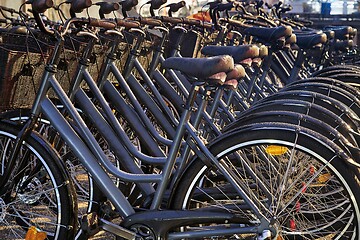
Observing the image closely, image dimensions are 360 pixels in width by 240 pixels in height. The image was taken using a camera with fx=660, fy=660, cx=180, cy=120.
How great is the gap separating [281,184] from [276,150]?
196 mm

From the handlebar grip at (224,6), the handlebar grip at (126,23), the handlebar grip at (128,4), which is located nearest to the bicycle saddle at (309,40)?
the handlebar grip at (224,6)

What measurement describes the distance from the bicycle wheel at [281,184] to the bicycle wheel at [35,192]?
0.57m

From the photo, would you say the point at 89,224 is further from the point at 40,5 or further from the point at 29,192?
the point at 40,5

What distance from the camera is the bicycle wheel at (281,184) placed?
2949 millimetres

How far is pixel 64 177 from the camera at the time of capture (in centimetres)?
327

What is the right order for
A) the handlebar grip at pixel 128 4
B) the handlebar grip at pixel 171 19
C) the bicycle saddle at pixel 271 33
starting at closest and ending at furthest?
the handlebar grip at pixel 128 4 → the handlebar grip at pixel 171 19 → the bicycle saddle at pixel 271 33

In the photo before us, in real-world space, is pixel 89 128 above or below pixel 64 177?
above

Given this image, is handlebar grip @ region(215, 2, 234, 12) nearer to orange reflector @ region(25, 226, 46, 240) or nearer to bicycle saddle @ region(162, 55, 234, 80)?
bicycle saddle @ region(162, 55, 234, 80)

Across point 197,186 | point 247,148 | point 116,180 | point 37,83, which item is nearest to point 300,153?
point 247,148

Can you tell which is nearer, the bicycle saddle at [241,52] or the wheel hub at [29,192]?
the wheel hub at [29,192]

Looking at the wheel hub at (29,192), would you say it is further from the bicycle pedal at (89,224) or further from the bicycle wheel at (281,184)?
the bicycle wheel at (281,184)

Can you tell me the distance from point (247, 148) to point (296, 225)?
0.45 metres

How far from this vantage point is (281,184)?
10.3ft

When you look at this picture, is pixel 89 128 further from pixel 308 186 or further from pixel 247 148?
pixel 308 186
